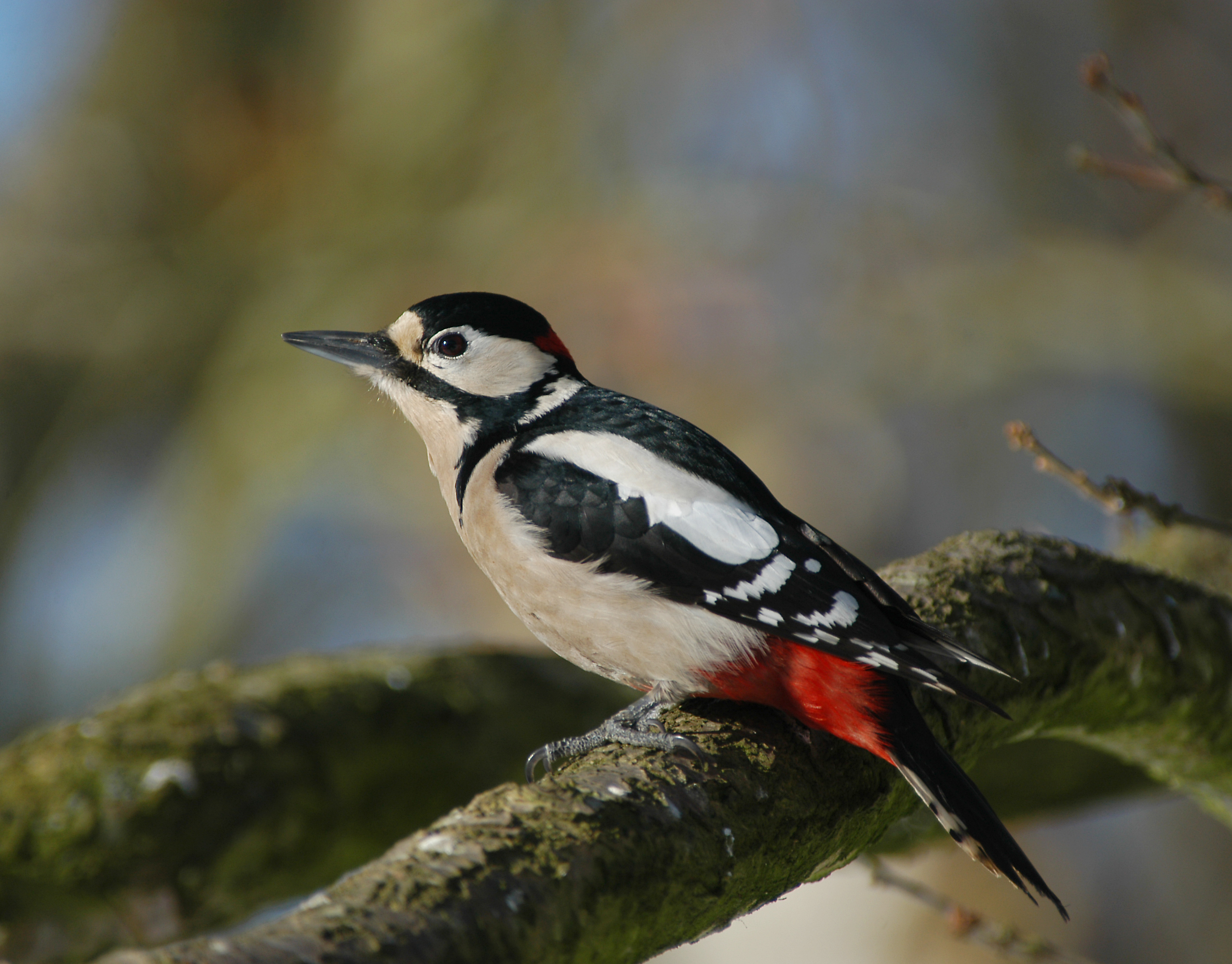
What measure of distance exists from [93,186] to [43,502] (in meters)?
2.34

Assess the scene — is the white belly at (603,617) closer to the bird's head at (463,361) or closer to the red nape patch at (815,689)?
the red nape patch at (815,689)

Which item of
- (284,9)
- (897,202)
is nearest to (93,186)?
(284,9)

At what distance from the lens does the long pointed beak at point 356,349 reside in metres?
2.80

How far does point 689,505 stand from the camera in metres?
2.21

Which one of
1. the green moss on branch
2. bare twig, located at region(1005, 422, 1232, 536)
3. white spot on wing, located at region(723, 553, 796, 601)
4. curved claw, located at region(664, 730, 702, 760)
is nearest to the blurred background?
Result: the green moss on branch

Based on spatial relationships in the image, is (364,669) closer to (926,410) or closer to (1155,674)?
(1155,674)

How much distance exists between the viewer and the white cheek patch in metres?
2.74

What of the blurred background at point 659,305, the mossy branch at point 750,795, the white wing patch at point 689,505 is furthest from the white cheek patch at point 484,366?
the blurred background at point 659,305

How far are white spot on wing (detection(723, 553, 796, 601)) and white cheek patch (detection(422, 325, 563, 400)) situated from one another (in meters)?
0.89

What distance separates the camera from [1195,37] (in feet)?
24.1

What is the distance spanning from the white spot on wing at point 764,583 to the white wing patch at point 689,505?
0.6 inches

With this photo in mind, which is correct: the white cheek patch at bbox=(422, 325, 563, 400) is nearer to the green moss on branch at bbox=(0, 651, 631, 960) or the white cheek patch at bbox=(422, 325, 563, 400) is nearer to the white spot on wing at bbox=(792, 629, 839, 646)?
the green moss on branch at bbox=(0, 651, 631, 960)

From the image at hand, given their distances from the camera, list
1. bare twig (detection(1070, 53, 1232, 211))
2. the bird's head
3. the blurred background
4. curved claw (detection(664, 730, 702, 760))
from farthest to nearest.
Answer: the blurred background
the bird's head
bare twig (detection(1070, 53, 1232, 211))
curved claw (detection(664, 730, 702, 760))

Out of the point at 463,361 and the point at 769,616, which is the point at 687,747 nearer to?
the point at 769,616
